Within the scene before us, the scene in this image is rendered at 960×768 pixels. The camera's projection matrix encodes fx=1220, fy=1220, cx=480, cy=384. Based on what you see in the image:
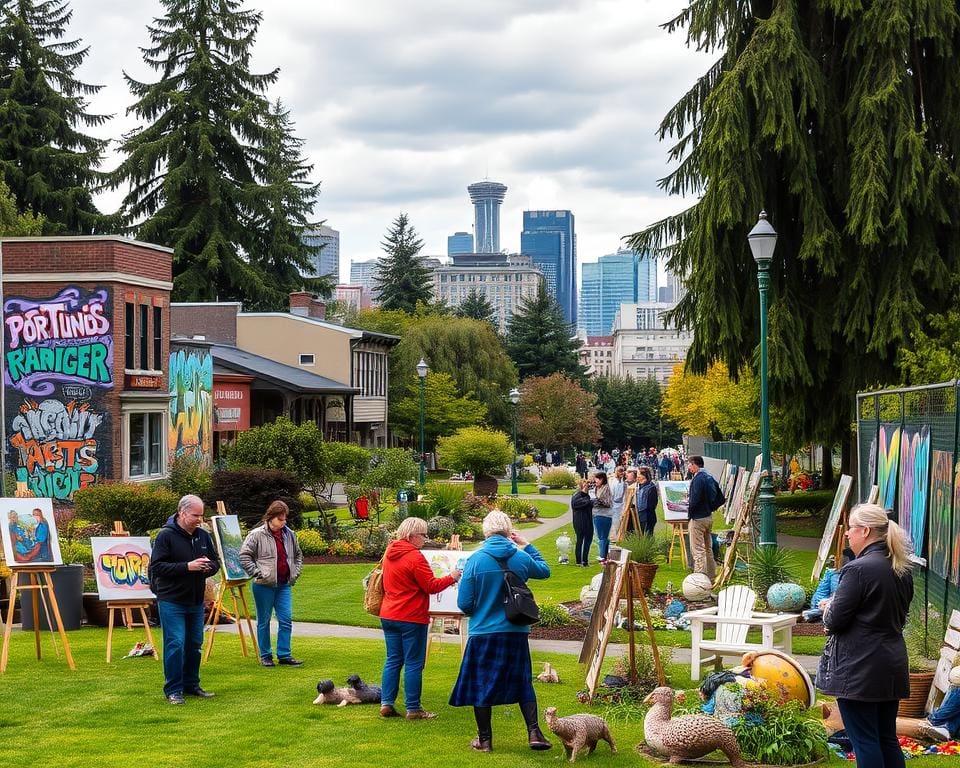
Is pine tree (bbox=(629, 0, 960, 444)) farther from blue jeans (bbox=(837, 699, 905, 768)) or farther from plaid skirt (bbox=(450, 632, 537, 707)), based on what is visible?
blue jeans (bbox=(837, 699, 905, 768))

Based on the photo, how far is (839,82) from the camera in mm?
27266

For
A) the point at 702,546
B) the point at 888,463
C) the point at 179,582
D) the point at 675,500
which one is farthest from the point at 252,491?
the point at 179,582

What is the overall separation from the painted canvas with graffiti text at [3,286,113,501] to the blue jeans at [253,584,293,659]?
20.2 meters

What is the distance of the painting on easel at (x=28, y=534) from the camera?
13133 millimetres

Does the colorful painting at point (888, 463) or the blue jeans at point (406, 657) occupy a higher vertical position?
the colorful painting at point (888, 463)

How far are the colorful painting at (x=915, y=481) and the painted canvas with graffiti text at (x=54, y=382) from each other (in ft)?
76.0

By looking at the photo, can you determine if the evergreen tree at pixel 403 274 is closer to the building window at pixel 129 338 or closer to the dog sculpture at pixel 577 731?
the building window at pixel 129 338

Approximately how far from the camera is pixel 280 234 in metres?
64.8

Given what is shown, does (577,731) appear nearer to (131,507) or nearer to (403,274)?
(131,507)

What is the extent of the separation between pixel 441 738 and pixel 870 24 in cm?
2056

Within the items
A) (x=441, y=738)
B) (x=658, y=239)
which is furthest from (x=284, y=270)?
(x=441, y=738)

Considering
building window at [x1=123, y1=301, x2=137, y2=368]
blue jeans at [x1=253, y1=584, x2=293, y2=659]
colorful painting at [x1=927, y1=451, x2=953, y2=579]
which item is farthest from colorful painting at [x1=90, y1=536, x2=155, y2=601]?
building window at [x1=123, y1=301, x2=137, y2=368]

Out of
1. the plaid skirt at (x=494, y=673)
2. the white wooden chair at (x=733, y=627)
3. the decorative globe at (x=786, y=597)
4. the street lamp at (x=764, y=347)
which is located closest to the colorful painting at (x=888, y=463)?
the decorative globe at (x=786, y=597)

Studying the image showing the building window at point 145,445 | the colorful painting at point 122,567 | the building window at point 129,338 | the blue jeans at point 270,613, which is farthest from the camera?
the building window at point 145,445
